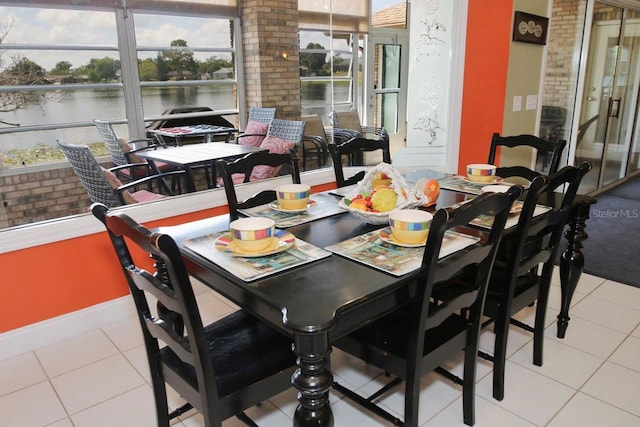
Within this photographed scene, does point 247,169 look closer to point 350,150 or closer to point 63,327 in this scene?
point 350,150

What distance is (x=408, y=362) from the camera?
4.98 ft

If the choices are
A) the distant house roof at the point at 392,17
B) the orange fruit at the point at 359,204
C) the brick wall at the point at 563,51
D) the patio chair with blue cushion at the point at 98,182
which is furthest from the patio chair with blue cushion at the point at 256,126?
the brick wall at the point at 563,51

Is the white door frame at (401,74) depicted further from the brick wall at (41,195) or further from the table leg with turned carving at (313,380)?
the table leg with turned carving at (313,380)

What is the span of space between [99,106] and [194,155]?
118 cm

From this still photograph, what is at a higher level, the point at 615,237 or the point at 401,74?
the point at 401,74

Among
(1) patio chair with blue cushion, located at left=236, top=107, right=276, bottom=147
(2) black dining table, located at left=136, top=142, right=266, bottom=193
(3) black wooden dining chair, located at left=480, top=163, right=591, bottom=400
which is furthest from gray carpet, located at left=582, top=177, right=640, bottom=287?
(1) patio chair with blue cushion, located at left=236, top=107, right=276, bottom=147

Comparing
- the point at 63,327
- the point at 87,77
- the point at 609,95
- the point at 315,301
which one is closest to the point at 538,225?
the point at 315,301

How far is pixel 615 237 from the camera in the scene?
4078 millimetres

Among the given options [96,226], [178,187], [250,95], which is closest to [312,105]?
[250,95]

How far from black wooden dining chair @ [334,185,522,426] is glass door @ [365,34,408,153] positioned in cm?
299

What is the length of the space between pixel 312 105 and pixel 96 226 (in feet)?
8.27

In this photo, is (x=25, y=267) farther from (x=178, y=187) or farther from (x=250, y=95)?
(x=250, y=95)

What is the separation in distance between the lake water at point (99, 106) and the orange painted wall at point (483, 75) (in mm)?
1183

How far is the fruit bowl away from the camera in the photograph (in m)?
1.79
